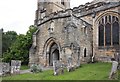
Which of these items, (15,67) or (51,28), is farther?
(51,28)

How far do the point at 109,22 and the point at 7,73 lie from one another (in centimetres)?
1258

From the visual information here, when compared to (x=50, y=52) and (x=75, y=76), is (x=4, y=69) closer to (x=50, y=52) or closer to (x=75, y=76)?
(x=75, y=76)

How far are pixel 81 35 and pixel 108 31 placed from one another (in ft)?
10.3

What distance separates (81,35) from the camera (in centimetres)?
2514

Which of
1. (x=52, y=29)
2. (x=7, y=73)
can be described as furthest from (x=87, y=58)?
(x=7, y=73)

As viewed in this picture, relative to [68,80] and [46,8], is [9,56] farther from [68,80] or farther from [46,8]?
[68,80]

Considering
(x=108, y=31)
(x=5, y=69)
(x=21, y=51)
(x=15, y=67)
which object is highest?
(x=108, y=31)

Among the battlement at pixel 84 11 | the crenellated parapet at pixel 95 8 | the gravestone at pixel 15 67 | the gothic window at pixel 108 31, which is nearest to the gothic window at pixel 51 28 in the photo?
the battlement at pixel 84 11

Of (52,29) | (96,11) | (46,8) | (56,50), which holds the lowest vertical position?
(56,50)

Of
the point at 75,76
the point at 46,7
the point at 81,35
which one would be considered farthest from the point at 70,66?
the point at 46,7

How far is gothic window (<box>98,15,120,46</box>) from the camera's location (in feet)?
81.6

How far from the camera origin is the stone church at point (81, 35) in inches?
961

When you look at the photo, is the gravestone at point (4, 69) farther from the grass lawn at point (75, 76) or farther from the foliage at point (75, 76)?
the foliage at point (75, 76)

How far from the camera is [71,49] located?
22.7 meters
